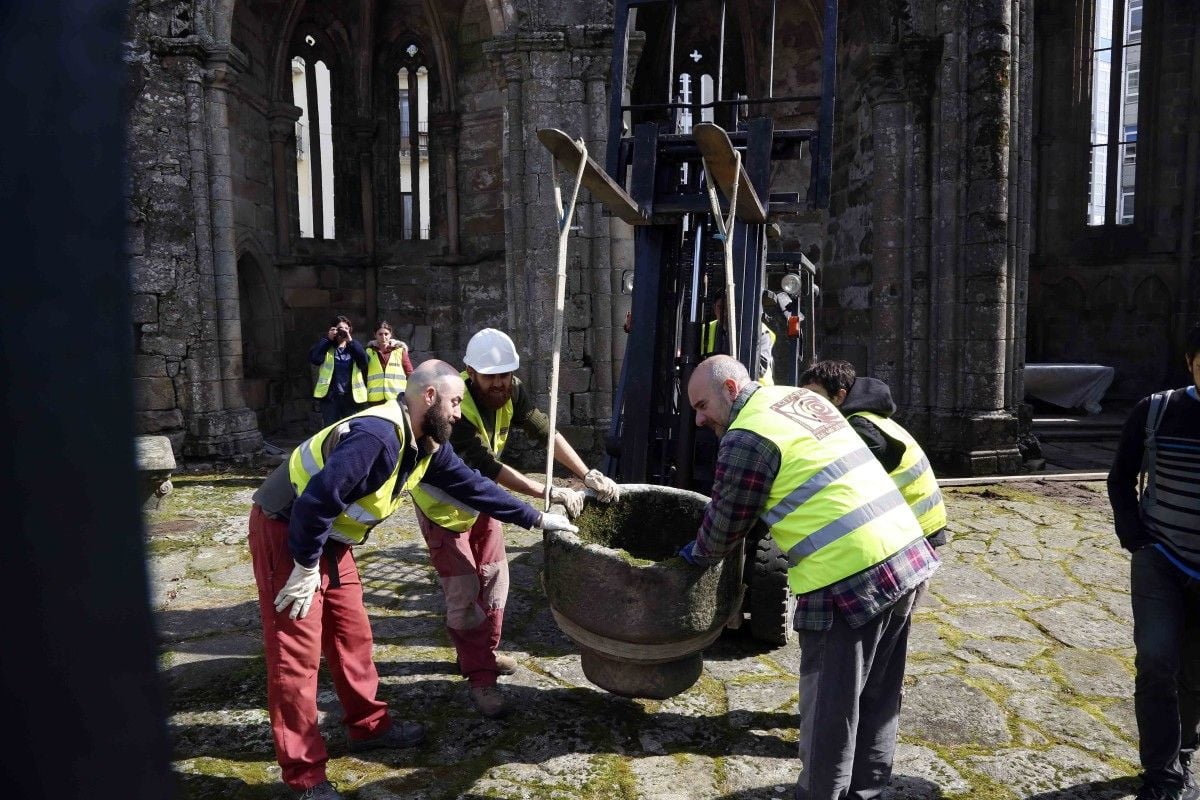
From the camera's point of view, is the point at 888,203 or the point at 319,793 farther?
the point at 888,203

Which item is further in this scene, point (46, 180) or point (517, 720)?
point (517, 720)

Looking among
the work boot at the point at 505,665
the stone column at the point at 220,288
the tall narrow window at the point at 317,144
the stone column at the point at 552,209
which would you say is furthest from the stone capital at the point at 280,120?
the work boot at the point at 505,665

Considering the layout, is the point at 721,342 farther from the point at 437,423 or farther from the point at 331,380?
the point at 331,380

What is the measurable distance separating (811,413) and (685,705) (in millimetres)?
1660

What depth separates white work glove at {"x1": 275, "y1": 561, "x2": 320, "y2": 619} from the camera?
2723 mm

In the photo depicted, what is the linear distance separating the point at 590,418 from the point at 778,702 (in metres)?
5.40

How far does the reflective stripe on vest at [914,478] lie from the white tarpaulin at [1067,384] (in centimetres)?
1073

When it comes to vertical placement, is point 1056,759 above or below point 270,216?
below

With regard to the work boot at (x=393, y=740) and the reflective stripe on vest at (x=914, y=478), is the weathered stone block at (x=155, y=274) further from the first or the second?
the reflective stripe on vest at (x=914, y=478)

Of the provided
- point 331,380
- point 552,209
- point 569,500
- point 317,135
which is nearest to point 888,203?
point 552,209

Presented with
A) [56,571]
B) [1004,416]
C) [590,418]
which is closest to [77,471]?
[56,571]

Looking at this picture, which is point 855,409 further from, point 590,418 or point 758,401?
point 590,418

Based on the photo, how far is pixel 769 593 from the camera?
4066 mm

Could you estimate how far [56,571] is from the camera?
0.55m
